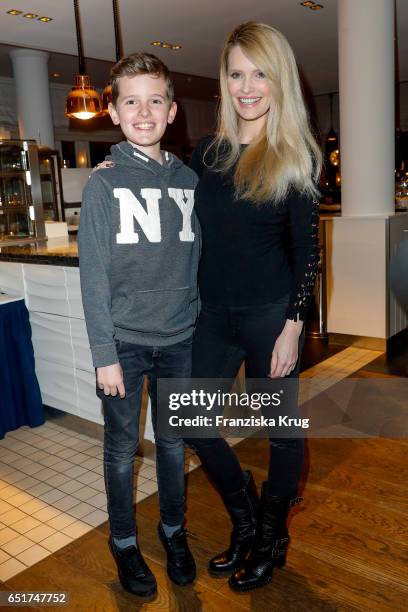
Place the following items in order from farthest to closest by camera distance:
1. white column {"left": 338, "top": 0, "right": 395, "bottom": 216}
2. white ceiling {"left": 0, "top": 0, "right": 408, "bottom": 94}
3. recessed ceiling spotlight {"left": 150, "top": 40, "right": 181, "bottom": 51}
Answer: recessed ceiling spotlight {"left": 150, "top": 40, "right": 181, "bottom": 51}
white ceiling {"left": 0, "top": 0, "right": 408, "bottom": 94}
white column {"left": 338, "top": 0, "right": 395, "bottom": 216}

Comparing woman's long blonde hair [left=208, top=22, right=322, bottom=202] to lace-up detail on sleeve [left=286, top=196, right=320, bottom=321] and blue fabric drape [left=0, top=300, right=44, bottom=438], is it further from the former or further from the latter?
blue fabric drape [left=0, top=300, right=44, bottom=438]

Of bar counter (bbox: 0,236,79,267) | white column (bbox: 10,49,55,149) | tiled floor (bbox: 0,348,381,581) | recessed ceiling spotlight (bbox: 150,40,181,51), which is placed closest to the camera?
tiled floor (bbox: 0,348,381,581)

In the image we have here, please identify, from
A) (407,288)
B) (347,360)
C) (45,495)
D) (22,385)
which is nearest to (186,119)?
(347,360)

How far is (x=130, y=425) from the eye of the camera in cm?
155

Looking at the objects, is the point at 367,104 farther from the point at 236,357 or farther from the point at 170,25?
the point at 236,357

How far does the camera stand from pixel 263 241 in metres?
1.42

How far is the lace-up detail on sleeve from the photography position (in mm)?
1405

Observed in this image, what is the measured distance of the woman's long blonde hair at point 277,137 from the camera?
1.35m

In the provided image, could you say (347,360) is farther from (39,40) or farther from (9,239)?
(39,40)

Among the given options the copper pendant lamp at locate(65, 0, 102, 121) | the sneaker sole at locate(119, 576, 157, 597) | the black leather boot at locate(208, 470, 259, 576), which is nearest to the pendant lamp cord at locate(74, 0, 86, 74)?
the copper pendant lamp at locate(65, 0, 102, 121)

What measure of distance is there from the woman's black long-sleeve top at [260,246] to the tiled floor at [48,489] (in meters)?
1.08

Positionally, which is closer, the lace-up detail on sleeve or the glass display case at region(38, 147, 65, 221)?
the lace-up detail on sleeve

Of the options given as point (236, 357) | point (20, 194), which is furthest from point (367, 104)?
point (236, 357)

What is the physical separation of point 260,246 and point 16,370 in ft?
6.04
